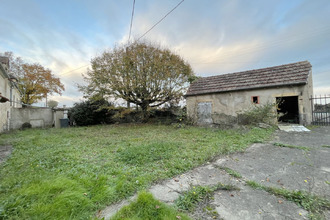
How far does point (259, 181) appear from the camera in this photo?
2672 millimetres

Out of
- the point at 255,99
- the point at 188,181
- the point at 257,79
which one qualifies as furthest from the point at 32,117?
the point at 257,79

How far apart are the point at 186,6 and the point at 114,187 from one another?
7143 mm

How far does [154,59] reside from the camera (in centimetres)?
1039

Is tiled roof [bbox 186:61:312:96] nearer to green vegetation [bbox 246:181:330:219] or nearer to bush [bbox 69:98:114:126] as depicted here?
bush [bbox 69:98:114:126]

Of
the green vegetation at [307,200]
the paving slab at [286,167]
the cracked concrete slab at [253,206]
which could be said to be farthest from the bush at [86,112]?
the green vegetation at [307,200]

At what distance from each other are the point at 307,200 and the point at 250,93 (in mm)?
8553

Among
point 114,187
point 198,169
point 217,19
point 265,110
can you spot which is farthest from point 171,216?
point 217,19

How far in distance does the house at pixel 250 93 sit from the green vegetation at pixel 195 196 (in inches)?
297

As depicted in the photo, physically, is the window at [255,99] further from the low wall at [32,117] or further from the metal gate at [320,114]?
the low wall at [32,117]

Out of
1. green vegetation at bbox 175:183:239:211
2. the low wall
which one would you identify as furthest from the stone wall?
the low wall

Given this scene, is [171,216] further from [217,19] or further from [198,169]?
[217,19]

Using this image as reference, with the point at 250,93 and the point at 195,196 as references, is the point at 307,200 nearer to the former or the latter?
the point at 195,196

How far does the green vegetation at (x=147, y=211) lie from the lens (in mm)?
1729

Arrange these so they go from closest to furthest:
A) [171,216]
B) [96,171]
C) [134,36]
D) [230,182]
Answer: [171,216], [230,182], [96,171], [134,36]
